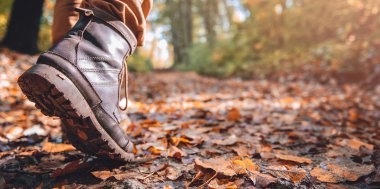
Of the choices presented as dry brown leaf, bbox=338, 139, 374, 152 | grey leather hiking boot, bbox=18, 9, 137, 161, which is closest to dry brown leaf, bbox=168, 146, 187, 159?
grey leather hiking boot, bbox=18, 9, 137, 161

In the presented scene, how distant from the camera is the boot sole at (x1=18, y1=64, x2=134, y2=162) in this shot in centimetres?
93

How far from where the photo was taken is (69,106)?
0.97m

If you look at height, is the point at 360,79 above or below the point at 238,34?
below

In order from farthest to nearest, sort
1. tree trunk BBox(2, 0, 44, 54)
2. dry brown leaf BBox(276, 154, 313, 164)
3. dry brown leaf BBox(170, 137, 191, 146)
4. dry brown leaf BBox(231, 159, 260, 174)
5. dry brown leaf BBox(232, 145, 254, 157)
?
1. tree trunk BBox(2, 0, 44, 54)
2. dry brown leaf BBox(170, 137, 191, 146)
3. dry brown leaf BBox(232, 145, 254, 157)
4. dry brown leaf BBox(276, 154, 313, 164)
5. dry brown leaf BBox(231, 159, 260, 174)

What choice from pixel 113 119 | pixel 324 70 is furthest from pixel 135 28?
pixel 324 70

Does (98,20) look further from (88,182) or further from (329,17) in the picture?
(329,17)

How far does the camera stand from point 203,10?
18.3 metres

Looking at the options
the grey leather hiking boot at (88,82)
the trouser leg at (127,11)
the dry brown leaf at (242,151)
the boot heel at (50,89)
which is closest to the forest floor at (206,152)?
the dry brown leaf at (242,151)

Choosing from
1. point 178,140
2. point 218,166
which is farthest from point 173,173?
point 178,140

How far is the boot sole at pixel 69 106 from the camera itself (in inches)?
36.7

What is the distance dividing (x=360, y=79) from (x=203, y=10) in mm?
14228

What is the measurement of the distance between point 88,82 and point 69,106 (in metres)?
0.14

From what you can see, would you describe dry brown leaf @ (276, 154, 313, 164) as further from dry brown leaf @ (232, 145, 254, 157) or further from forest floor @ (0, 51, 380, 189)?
dry brown leaf @ (232, 145, 254, 157)

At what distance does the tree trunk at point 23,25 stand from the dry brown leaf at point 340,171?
5619mm
